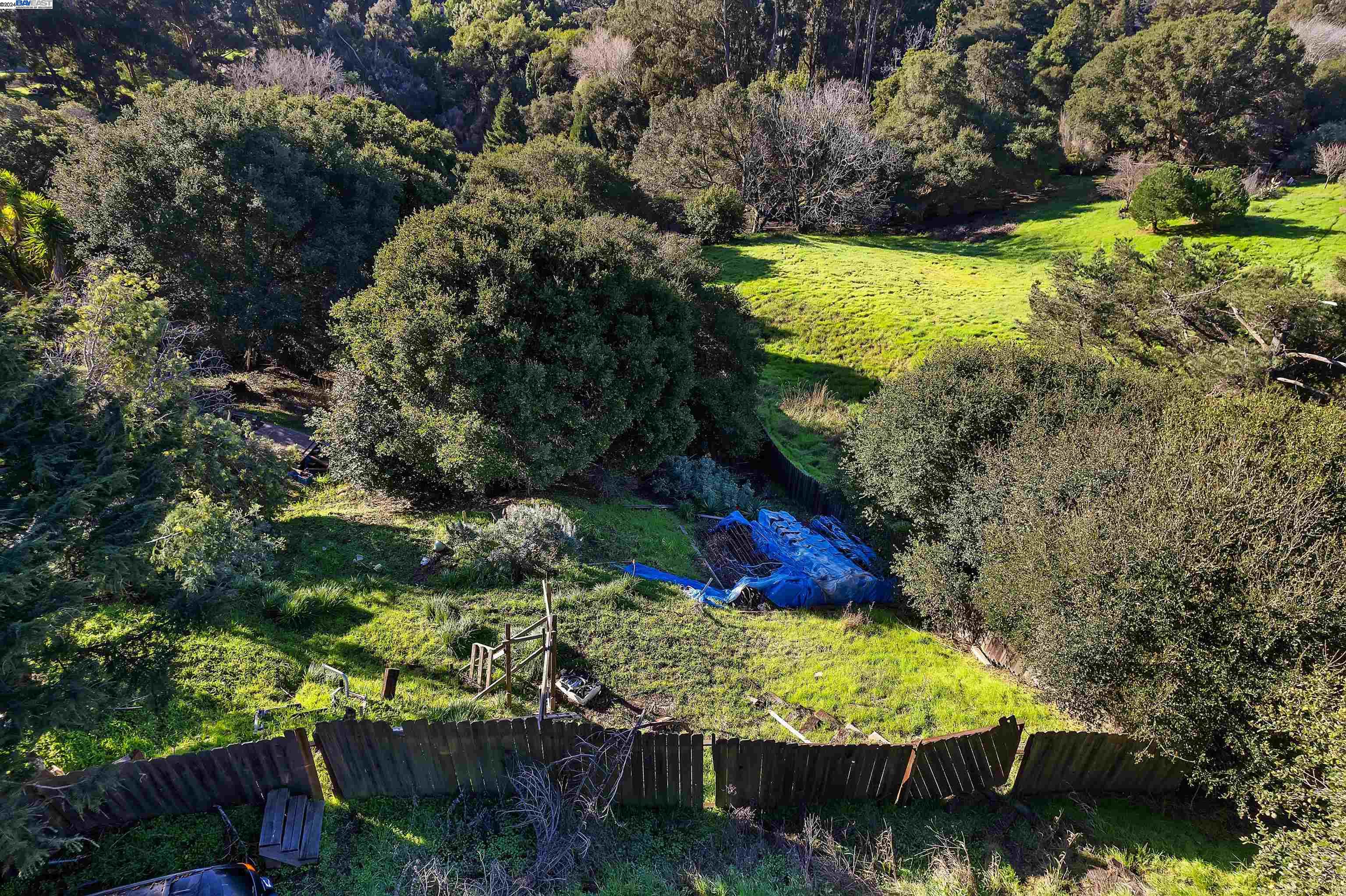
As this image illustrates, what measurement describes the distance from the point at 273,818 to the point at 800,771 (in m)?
5.59

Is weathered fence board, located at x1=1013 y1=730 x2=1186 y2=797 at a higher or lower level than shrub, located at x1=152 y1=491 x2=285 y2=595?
lower

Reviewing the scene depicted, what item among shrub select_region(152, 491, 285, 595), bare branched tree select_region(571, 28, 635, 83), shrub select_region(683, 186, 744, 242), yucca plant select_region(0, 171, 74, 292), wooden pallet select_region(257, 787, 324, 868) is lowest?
wooden pallet select_region(257, 787, 324, 868)

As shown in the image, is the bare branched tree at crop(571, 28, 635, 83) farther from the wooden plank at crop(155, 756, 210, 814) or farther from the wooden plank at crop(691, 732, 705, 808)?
the wooden plank at crop(155, 756, 210, 814)

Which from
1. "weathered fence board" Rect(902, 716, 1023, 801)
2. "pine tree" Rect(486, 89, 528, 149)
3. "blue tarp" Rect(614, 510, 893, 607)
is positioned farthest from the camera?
"pine tree" Rect(486, 89, 528, 149)

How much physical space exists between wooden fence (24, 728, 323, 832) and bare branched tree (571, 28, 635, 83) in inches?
1853

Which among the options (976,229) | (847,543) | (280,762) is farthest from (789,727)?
(976,229)

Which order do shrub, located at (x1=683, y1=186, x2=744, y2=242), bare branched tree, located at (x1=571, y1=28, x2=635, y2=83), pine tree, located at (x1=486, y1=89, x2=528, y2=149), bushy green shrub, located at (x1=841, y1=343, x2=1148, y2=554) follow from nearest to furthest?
bushy green shrub, located at (x1=841, y1=343, x2=1148, y2=554) → shrub, located at (x1=683, y1=186, x2=744, y2=242) → bare branched tree, located at (x1=571, y1=28, x2=635, y2=83) → pine tree, located at (x1=486, y1=89, x2=528, y2=149)

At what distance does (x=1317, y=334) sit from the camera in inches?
585

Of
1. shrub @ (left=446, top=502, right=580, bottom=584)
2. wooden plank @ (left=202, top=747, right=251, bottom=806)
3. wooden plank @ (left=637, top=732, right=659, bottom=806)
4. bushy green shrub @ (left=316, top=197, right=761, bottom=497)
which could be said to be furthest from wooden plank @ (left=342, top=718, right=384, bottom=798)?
bushy green shrub @ (left=316, top=197, right=761, bottom=497)

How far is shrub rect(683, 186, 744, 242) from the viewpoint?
34.0 m

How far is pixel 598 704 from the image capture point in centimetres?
852

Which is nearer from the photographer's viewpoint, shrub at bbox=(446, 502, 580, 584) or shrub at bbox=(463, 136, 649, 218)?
shrub at bbox=(446, 502, 580, 584)

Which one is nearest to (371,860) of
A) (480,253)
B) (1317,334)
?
(480,253)

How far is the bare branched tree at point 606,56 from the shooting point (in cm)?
4334
